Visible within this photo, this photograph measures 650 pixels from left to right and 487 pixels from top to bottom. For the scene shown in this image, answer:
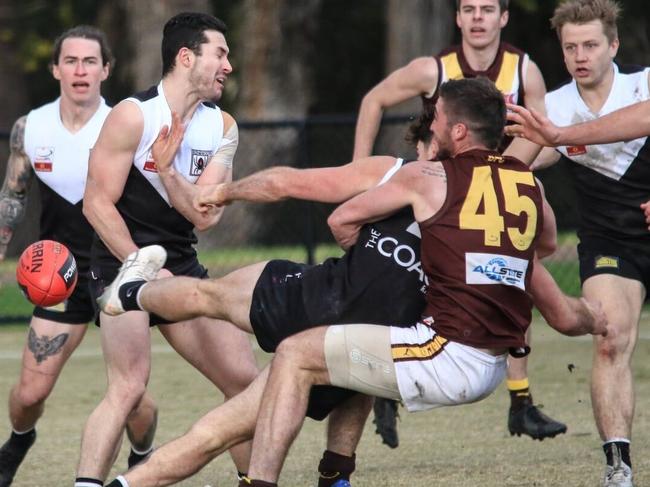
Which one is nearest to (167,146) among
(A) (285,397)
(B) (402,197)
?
(B) (402,197)

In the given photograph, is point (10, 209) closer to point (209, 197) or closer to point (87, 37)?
point (87, 37)

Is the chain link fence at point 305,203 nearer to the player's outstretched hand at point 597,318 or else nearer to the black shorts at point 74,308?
the black shorts at point 74,308

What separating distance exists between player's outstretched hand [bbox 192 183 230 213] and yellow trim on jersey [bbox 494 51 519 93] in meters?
2.81

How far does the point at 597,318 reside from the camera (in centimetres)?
657

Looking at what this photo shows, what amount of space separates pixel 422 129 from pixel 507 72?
8.58 ft

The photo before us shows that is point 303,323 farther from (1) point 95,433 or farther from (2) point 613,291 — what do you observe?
(2) point 613,291

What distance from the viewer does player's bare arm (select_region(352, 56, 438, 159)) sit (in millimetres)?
8672

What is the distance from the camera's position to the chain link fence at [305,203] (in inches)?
592

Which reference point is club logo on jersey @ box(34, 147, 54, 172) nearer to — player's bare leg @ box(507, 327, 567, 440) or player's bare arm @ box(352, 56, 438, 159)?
player's bare arm @ box(352, 56, 438, 159)

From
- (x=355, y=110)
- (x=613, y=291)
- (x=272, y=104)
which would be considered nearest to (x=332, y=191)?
(x=613, y=291)

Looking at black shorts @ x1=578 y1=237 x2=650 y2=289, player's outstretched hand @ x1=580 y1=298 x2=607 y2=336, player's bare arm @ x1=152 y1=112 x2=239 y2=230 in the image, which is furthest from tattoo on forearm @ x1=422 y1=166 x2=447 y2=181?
black shorts @ x1=578 y1=237 x2=650 y2=289

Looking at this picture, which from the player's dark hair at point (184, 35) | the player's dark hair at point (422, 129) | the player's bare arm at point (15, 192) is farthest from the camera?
the player's bare arm at point (15, 192)

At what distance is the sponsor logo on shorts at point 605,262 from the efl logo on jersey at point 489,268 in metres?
1.59

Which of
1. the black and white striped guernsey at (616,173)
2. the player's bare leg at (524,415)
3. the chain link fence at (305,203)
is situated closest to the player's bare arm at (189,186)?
the black and white striped guernsey at (616,173)
